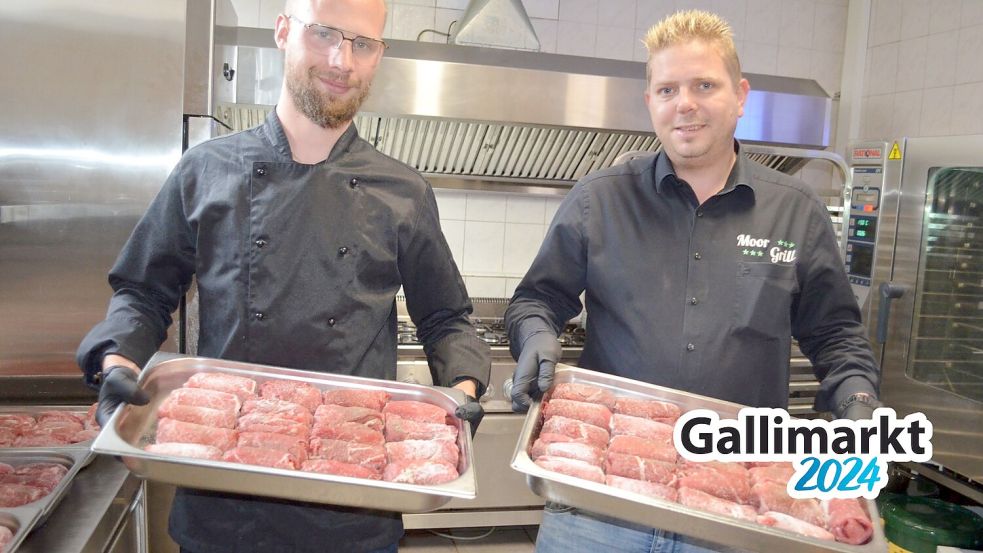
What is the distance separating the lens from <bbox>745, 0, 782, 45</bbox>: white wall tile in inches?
186

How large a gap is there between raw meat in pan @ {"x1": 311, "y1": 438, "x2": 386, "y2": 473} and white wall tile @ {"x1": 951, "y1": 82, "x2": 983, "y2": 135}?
Answer: 3.84m

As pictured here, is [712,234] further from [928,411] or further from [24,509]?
[928,411]

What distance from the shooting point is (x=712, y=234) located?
1970 mm

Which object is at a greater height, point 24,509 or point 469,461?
point 469,461

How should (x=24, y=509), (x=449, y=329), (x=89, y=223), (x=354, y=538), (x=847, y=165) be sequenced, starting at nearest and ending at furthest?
1. (x=24, y=509)
2. (x=354, y=538)
3. (x=449, y=329)
4. (x=89, y=223)
5. (x=847, y=165)

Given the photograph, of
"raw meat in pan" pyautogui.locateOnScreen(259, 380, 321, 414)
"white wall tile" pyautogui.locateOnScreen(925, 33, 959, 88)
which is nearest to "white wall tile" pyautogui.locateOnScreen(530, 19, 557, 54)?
"white wall tile" pyautogui.locateOnScreen(925, 33, 959, 88)

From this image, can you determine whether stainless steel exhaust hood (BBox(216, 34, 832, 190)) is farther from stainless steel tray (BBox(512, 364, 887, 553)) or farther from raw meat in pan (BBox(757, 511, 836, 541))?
raw meat in pan (BBox(757, 511, 836, 541))

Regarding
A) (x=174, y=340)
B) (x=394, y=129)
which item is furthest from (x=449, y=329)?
(x=394, y=129)

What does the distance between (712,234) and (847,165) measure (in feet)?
7.53

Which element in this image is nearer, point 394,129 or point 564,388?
point 564,388

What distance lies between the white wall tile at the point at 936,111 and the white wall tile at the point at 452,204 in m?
2.58

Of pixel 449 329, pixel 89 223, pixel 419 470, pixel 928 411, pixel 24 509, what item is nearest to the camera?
pixel 419 470

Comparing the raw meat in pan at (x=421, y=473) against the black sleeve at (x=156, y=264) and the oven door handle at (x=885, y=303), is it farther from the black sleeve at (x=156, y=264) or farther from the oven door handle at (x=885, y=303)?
the oven door handle at (x=885, y=303)

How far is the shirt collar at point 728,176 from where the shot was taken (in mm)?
1975
